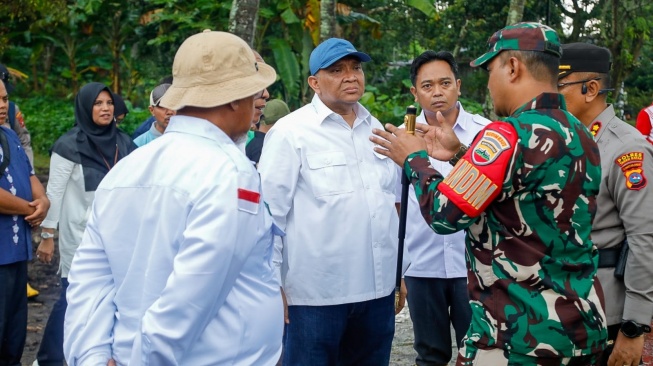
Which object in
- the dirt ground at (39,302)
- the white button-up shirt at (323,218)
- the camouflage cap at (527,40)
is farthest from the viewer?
the dirt ground at (39,302)

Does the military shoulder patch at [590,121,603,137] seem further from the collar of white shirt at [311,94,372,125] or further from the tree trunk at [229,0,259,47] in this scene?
the tree trunk at [229,0,259,47]

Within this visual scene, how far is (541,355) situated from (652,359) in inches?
138

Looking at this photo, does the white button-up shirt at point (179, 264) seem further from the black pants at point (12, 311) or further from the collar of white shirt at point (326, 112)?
the black pants at point (12, 311)

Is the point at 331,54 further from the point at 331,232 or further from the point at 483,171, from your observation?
the point at 483,171

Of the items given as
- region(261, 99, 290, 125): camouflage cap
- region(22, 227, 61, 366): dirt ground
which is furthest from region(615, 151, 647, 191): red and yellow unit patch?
region(22, 227, 61, 366): dirt ground

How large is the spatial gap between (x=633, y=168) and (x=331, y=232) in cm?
148

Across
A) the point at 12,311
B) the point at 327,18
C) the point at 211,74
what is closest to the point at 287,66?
the point at 327,18

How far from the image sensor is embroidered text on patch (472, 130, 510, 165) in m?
2.86

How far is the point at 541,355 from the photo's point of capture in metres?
2.92

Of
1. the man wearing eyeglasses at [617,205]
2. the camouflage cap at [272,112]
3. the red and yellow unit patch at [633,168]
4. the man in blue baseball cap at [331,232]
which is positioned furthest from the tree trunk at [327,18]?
the red and yellow unit patch at [633,168]

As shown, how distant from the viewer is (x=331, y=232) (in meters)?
4.11

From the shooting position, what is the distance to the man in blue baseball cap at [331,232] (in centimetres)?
411

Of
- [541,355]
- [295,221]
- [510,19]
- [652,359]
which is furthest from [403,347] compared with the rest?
[510,19]

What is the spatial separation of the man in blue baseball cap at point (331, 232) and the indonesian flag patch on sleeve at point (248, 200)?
1.59 metres
